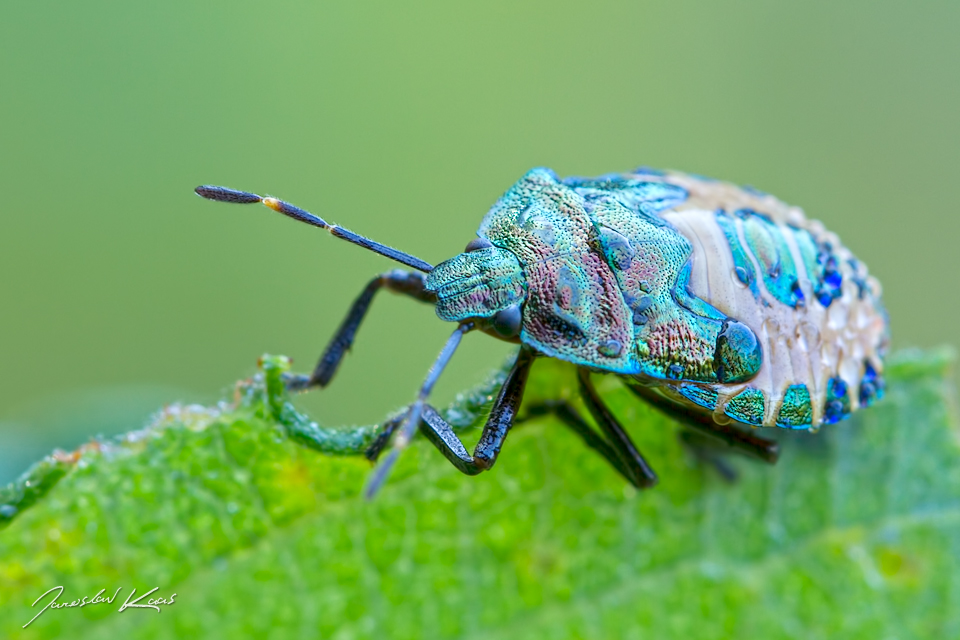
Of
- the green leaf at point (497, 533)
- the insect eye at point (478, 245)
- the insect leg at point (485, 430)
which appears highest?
the insect eye at point (478, 245)

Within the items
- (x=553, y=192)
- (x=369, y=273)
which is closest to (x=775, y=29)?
(x=369, y=273)

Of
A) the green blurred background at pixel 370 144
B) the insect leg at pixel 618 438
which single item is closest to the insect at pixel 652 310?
the insect leg at pixel 618 438

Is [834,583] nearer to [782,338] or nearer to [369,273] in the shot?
[782,338]

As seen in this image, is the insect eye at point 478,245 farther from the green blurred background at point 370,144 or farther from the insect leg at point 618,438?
the green blurred background at point 370,144

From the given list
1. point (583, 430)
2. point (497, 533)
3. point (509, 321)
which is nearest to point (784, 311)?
point (583, 430)

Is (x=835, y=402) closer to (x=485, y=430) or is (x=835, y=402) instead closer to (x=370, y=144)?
(x=485, y=430)
